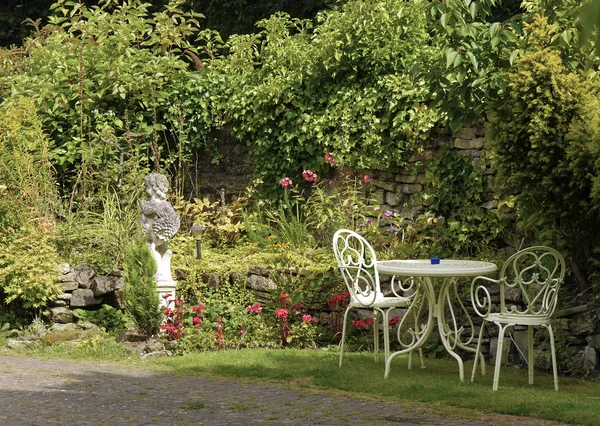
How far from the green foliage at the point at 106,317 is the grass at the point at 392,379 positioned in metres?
0.82

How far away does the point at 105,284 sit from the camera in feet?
31.1

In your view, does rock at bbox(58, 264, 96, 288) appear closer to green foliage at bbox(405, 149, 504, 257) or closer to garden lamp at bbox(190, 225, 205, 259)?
garden lamp at bbox(190, 225, 205, 259)

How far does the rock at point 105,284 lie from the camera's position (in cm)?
948

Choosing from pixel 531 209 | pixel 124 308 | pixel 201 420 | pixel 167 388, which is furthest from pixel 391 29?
pixel 201 420

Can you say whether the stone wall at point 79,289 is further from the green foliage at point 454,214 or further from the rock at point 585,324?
the rock at point 585,324

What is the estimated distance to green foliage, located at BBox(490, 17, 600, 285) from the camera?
6902 mm

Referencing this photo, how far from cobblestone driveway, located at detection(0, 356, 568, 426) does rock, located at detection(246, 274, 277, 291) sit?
1.82 metres

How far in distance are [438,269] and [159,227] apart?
3.19m

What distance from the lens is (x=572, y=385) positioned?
691cm

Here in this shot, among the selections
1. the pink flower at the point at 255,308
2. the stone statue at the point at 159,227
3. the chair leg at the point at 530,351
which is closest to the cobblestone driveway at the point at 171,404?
the chair leg at the point at 530,351

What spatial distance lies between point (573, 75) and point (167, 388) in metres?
3.77

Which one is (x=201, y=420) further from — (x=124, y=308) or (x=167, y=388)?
(x=124, y=308)

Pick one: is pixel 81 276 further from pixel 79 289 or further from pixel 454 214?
pixel 454 214

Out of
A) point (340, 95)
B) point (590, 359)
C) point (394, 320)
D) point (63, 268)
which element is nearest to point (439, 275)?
point (590, 359)
